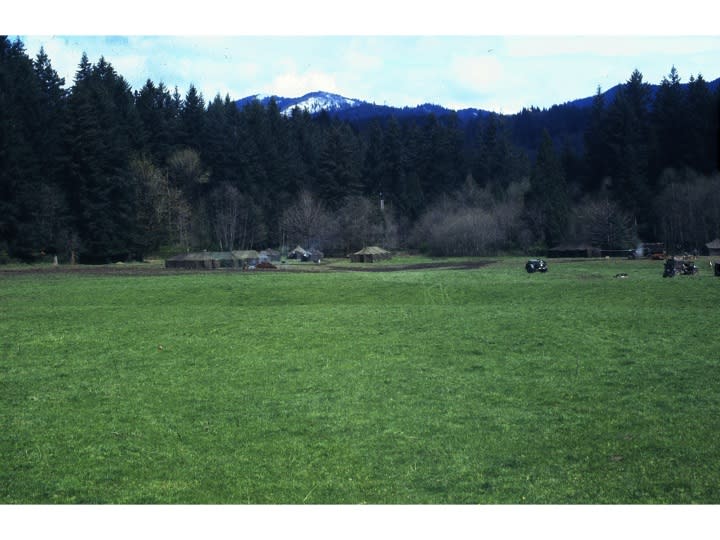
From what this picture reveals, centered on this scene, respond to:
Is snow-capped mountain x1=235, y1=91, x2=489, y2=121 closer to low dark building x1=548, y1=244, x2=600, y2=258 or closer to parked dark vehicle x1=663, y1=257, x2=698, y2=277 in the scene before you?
low dark building x1=548, y1=244, x2=600, y2=258

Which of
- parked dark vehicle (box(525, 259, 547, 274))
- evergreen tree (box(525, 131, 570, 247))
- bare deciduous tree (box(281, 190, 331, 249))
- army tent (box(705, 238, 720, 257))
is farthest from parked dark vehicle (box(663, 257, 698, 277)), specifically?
bare deciduous tree (box(281, 190, 331, 249))

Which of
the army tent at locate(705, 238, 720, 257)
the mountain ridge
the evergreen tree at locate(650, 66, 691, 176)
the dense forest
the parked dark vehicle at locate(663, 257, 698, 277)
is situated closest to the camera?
the parked dark vehicle at locate(663, 257, 698, 277)

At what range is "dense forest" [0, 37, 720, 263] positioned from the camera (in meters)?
39.5

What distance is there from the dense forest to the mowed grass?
23.8 feet

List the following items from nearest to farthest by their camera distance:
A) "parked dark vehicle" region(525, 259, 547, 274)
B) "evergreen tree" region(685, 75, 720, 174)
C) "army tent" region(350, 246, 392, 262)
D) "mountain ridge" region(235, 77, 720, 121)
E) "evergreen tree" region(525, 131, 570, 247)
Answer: "evergreen tree" region(685, 75, 720, 174)
"parked dark vehicle" region(525, 259, 547, 274)
"army tent" region(350, 246, 392, 262)
"evergreen tree" region(525, 131, 570, 247)
"mountain ridge" region(235, 77, 720, 121)

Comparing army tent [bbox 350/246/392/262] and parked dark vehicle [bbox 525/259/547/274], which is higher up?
army tent [bbox 350/246/392/262]

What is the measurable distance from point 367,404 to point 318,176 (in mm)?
75149

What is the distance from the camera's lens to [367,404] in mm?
12711

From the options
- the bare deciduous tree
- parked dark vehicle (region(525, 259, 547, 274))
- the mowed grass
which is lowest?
the mowed grass

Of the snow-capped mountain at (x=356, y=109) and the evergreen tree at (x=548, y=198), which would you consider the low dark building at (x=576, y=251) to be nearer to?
the evergreen tree at (x=548, y=198)

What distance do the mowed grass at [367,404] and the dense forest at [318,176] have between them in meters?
7.26

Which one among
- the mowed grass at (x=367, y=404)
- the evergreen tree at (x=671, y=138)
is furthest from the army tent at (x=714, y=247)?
the mowed grass at (x=367, y=404)

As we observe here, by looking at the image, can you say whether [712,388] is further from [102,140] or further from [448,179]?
[448,179]

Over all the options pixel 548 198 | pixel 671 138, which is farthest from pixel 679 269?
pixel 548 198
